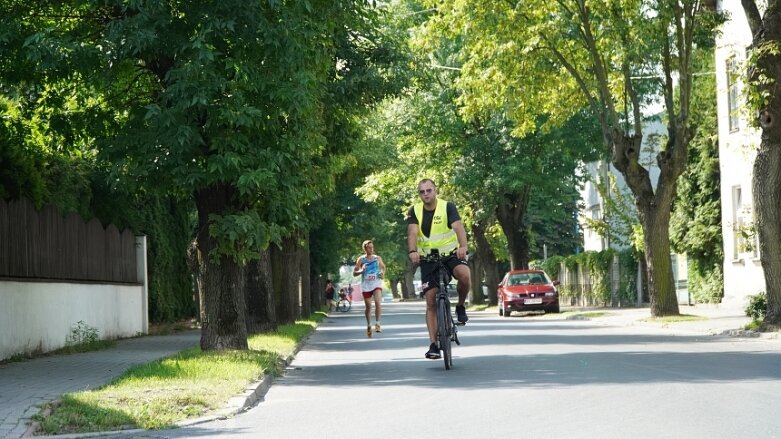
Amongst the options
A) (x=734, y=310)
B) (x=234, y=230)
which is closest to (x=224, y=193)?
(x=234, y=230)

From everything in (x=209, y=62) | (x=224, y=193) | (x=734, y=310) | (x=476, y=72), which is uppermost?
(x=476, y=72)

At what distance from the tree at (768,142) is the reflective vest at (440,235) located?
860 cm

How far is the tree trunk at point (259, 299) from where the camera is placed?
26.3m

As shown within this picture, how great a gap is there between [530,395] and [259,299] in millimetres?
15347

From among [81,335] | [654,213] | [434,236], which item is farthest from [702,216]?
[434,236]

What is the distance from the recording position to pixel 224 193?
17.9 m

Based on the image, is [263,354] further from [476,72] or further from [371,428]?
[476,72]

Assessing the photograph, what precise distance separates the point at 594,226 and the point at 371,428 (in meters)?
40.1

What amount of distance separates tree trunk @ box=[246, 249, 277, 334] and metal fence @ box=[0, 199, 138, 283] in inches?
104

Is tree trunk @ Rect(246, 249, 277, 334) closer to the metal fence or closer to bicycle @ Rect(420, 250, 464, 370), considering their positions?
the metal fence

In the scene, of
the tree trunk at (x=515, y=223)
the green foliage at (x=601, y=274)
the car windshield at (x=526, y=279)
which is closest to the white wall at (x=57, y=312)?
the car windshield at (x=526, y=279)

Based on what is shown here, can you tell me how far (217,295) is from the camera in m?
18.2

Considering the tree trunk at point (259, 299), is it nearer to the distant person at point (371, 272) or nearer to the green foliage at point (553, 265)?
the distant person at point (371, 272)

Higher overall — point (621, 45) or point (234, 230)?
point (621, 45)
